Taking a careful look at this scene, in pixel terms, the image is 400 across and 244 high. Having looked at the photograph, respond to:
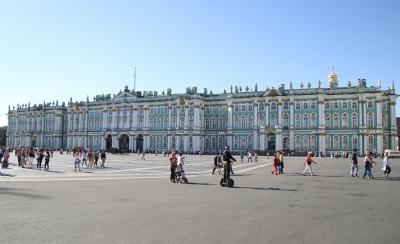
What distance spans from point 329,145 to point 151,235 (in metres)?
76.6

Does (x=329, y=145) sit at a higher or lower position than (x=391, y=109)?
lower

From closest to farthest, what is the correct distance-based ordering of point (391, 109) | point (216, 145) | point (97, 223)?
point (97, 223) → point (391, 109) → point (216, 145)

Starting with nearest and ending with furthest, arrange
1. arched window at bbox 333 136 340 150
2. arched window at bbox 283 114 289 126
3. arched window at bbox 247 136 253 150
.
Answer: arched window at bbox 333 136 340 150, arched window at bbox 283 114 289 126, arched window at bbox 247 136 253 150

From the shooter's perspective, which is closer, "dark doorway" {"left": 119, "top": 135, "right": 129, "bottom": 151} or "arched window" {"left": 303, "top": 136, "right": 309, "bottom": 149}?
"arched window" {"left": 303, "top": 136, "right": 309, "bottom": 149}

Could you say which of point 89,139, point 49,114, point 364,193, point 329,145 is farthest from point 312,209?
point 49,114

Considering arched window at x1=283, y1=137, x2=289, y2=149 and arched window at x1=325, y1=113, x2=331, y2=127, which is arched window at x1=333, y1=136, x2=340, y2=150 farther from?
arched window at x1=283, y1=137, x2=289, y2=149

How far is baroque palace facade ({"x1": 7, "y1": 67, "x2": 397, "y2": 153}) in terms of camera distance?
78.2m

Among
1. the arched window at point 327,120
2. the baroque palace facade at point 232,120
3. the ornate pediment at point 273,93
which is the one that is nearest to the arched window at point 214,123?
the baroque palace facade at point 232,120

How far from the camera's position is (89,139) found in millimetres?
108500

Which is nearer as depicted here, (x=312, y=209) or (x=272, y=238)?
(x=272, y=238)

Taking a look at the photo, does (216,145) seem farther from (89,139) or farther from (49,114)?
(49,114)

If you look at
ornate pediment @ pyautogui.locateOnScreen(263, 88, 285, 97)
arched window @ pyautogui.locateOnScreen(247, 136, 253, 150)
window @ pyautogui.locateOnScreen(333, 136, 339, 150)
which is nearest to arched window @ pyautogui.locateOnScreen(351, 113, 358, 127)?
window @ pyautogui.locateOnScreen(333, 136, 339, 150)

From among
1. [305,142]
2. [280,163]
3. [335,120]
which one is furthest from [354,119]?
[280,163]

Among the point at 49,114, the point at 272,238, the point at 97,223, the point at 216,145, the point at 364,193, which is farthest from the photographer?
the point at 49,114
